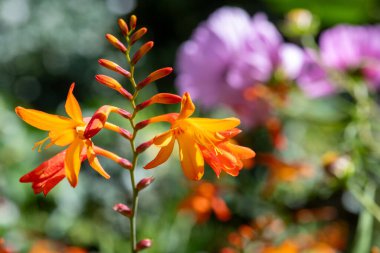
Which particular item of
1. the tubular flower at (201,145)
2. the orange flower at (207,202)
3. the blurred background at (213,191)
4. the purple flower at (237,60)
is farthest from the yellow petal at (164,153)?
the purple flower at (237,60)

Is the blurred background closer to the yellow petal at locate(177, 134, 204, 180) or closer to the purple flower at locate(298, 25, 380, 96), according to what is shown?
the purple flower at locate(298, 25, 380, 96)

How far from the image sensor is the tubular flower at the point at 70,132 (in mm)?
382

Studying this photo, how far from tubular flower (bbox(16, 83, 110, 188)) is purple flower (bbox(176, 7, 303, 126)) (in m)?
0.42

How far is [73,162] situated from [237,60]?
0.47 m

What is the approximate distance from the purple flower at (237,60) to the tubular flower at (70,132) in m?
0.42

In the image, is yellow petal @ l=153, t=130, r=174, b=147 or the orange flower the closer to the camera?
yellow petal @ l=153, t=130, r=174, b=147

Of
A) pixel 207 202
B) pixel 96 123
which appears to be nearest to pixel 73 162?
pixel 96 123

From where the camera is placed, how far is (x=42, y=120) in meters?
0.40

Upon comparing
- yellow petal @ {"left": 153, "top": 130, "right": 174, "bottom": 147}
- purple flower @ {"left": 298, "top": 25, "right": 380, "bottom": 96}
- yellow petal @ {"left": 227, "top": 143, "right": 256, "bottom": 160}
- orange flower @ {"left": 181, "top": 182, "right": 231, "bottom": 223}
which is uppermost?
yellow petal @ {"left": 153, "top": 130, "right": 174, "bottom": 147}

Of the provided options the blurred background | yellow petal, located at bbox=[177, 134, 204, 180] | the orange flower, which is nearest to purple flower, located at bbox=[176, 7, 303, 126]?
the blurred background

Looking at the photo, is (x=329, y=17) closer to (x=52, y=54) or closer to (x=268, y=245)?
(x=268, y=245)

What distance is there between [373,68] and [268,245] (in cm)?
32

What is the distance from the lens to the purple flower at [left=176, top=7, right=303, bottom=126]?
0.81m

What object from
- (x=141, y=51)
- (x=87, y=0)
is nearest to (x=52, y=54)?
(x=87, y=0)
